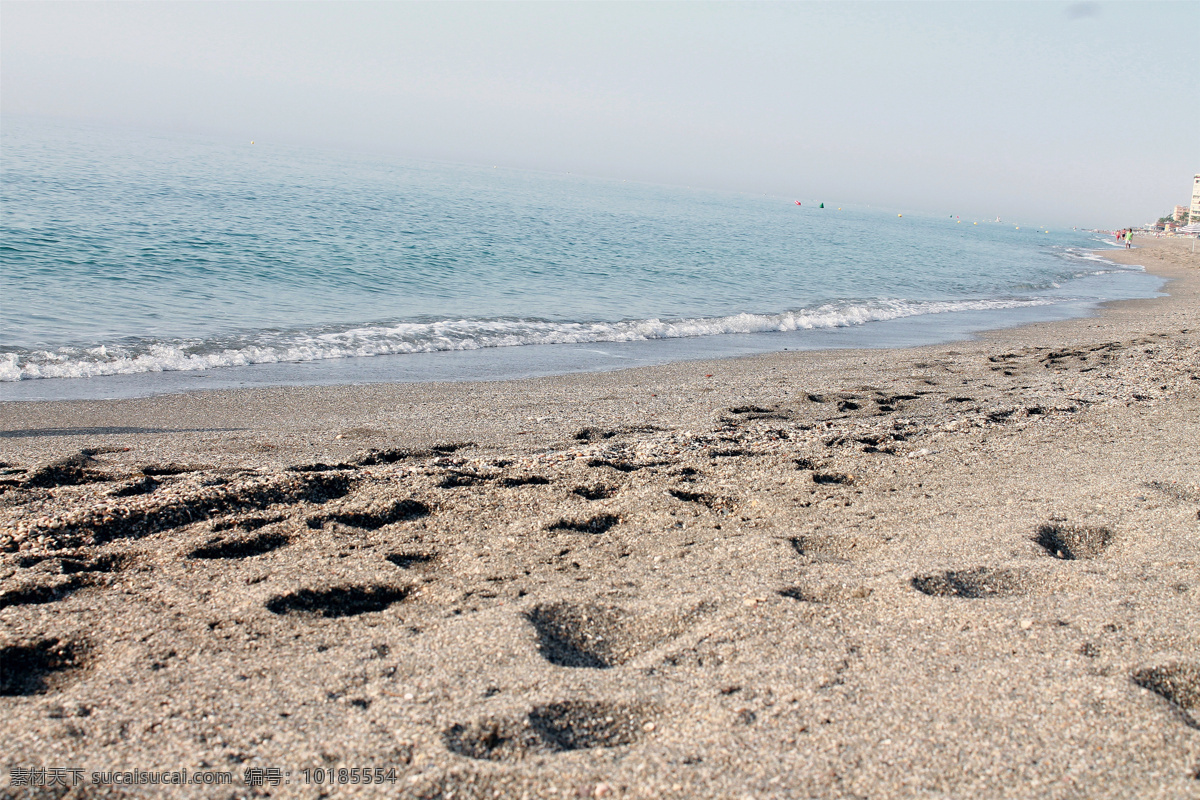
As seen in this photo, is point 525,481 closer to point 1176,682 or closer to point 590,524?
point 590,524

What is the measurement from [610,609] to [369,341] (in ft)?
28.0

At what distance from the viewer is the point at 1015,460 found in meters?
5.28

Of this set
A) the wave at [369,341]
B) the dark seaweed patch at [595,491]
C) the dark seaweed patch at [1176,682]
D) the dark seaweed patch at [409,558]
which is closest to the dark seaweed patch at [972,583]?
the dark seaweed patch at [1176,682]

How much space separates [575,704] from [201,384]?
724 centimetres

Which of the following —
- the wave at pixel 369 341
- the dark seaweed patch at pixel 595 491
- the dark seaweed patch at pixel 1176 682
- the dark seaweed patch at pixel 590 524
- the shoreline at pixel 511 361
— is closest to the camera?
the dark seaweed patch at pixel 1176 682

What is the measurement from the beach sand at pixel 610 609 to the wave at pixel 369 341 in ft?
8.69

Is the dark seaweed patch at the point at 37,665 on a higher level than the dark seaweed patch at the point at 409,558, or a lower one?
lower

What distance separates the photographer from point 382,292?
51.0 feet

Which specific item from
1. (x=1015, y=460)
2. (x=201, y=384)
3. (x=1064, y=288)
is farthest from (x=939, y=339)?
(x=1064, y=288)

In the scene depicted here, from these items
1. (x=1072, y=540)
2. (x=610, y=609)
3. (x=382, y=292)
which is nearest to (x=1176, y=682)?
(x=1072, y=540)

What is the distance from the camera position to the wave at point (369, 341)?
8500mm

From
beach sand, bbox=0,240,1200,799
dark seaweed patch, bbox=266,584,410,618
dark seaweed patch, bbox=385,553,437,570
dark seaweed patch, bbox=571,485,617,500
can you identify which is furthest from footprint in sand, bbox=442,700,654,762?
dark seaweed patch, bbox=571,485,617,500

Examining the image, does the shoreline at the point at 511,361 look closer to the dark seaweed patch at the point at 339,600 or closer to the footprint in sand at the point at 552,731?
the dark seaweed patch at the point at 339,600

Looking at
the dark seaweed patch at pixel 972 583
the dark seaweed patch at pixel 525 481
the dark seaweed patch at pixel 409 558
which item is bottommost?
the dark seaweed patch at pixel 409 558
